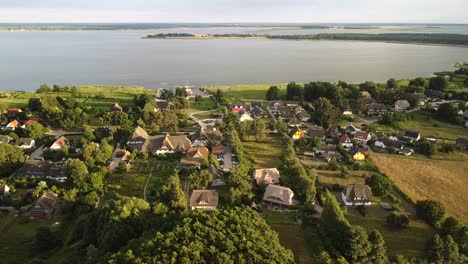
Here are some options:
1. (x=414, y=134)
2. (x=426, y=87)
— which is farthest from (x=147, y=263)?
(x=426, y=87)

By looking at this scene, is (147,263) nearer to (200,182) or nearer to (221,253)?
(221,253)

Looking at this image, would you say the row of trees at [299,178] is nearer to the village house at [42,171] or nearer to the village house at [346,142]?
the village house at [346,142]

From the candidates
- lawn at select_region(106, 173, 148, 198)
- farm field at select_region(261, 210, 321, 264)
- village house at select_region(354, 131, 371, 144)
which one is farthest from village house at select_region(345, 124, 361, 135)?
lawn at select_region(106, 173, 148, 198)

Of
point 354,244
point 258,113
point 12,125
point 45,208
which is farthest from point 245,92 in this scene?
point 354,244

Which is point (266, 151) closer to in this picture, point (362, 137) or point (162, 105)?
point (362, 137)

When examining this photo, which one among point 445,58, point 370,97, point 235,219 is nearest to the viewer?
point 235,219

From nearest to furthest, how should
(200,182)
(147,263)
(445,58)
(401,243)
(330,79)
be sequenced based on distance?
(147,263)
(401,243)
(200,182)
(330,79)
(445,58)
